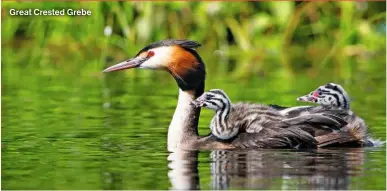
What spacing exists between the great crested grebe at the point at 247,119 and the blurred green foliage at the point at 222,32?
9.12 m

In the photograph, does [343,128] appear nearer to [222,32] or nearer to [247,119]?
[247,119]

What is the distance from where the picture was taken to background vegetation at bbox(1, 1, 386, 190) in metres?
9.57

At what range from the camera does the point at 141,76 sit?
1859cm

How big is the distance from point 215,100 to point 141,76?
27.5 feet

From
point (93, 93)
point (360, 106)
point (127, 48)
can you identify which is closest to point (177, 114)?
point (360, 106)

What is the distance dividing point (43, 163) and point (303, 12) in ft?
41.3

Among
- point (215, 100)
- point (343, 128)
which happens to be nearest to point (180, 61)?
point (215, 100)

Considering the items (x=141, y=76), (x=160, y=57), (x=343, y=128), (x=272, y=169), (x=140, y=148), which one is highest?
(x=141, y=76)

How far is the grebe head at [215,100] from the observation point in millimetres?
10258

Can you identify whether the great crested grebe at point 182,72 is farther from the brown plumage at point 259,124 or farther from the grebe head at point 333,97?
the grebe head at point 333,97

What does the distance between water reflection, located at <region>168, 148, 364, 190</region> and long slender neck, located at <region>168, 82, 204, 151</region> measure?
1.13 feet

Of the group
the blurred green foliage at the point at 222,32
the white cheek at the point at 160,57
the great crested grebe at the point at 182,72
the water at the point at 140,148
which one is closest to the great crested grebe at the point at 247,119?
the water at the point at 140,148

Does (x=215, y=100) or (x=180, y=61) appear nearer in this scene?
(x=215, y=100)

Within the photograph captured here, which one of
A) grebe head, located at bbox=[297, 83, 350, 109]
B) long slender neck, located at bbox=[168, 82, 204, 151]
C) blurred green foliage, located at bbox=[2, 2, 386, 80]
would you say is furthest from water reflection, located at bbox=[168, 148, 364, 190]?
blurred green foliage, located at bbox=[2, 2, 386, 80]
